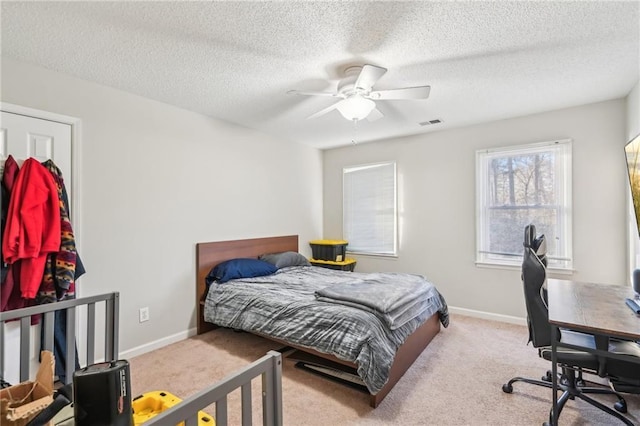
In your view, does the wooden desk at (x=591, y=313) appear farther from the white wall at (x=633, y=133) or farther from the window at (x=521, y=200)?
the window at (x=521, y=200)

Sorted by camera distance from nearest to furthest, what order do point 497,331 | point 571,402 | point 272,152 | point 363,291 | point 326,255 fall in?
point 571,402, point 363,291, point 497,331, point 272,152, point 326,255

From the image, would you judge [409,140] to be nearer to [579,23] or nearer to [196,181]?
[579,23]

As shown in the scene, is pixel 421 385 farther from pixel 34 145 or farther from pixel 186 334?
pixel 34 145

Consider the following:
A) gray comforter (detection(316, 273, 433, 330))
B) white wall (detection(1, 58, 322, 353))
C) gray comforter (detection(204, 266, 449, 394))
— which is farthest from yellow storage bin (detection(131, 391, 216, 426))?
white wall (detection(1, 58, 322, 353))

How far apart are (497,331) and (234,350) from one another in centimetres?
280

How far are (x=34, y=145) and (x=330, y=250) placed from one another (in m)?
3.57

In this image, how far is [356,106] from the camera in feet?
8.10

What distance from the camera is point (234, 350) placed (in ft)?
9.82

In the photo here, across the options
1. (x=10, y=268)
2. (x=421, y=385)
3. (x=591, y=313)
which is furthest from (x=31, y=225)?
(x=591, y=313)

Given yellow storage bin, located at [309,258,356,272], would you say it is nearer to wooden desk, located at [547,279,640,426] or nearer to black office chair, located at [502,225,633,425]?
wooden desk, located at [547,279,640,426]

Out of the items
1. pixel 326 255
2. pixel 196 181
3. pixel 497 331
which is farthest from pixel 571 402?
pixel 196 181

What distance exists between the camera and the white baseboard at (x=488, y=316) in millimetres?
3568

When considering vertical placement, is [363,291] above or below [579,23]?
below

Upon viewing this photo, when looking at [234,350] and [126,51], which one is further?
[234,350]
